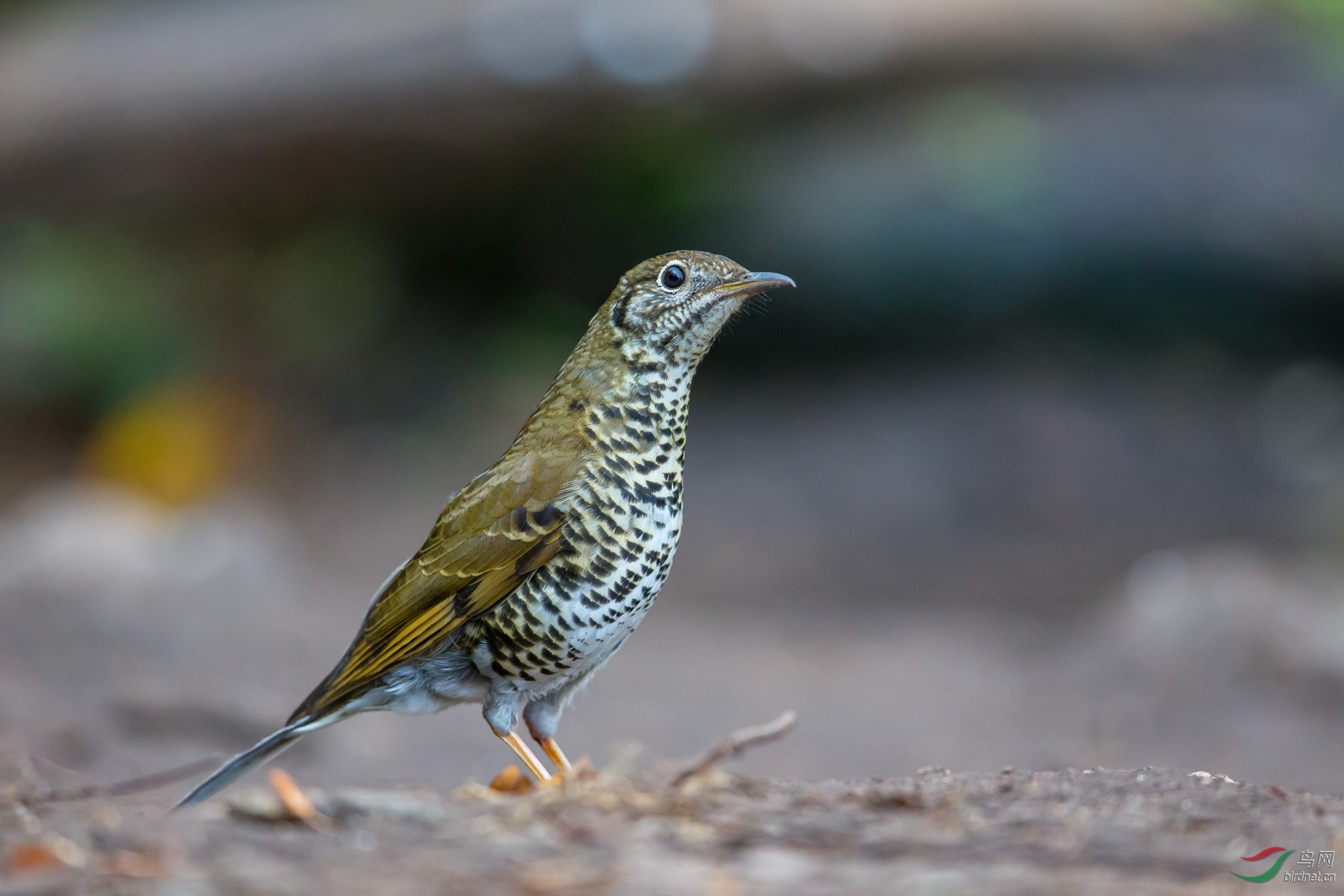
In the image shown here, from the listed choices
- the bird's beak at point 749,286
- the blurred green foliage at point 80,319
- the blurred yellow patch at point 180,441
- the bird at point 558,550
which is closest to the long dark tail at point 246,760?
the bird at point 558,550

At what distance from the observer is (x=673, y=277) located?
438 centimetres

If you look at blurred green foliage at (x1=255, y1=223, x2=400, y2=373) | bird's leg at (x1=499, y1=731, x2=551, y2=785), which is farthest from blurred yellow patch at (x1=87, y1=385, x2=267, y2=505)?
bird's leg at (x1=499, y1=731, x2=551, y2=785)

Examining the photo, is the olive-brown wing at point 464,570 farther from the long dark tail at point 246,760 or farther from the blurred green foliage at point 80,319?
the blurred green foliage at point 80,319

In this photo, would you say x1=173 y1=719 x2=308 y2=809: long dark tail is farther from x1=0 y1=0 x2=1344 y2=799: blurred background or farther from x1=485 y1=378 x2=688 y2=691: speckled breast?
x1=0 y1=0 x2=1344 y2=799: blurred background

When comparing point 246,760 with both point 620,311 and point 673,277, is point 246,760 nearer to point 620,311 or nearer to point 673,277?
point 620,311

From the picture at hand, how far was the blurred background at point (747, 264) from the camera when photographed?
1152 centimetres

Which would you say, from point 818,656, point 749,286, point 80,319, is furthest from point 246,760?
point 80,319

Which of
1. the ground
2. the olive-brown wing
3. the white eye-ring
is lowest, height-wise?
the ground

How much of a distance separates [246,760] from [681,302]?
207 centimetres

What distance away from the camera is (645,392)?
14.1 feet

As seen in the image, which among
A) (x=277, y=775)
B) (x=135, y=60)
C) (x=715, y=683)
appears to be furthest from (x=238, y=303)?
(x=277, y=775)

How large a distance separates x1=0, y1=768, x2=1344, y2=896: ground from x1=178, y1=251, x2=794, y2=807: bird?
85 centimetres

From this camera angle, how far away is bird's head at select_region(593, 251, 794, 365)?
435 centimetres

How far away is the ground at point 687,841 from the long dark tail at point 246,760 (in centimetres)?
62
